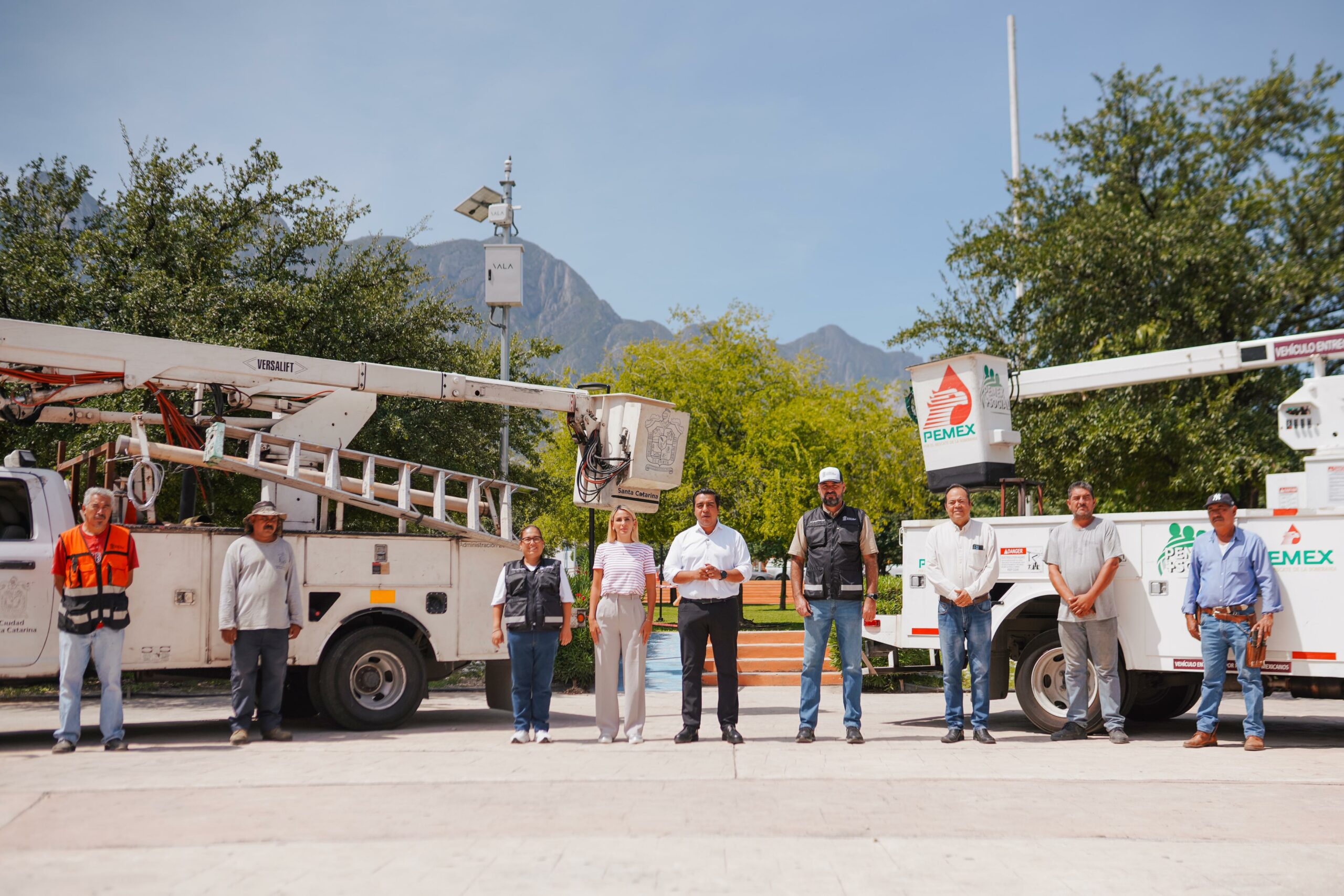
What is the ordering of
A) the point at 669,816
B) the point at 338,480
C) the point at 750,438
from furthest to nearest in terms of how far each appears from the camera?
the point at 750,438
the point at 338,480
the point at 669,816

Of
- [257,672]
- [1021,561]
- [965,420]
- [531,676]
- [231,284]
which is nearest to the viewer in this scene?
[531,676]

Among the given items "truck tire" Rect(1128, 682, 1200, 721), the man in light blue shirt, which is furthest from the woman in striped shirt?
"truck tire" Rect(1128, 682, 1200, 721)

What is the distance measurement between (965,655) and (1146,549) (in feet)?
5.56

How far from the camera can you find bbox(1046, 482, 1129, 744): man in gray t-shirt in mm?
9234

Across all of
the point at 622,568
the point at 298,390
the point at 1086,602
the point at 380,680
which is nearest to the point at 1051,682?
the point at 1086,602

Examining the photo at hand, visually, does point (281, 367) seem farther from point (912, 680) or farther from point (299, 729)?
point (912, 680)

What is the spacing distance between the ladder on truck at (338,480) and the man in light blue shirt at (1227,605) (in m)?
5.63

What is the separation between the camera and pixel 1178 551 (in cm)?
940

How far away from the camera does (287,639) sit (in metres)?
9.52

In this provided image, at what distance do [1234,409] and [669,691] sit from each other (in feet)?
30.5

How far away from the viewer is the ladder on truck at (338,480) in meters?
9.88

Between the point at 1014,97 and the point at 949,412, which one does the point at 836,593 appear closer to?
the point at 949,412

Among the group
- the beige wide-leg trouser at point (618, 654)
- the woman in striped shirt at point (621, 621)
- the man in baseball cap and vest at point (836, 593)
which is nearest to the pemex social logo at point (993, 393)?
the man in baseball cap and vest at point (836, 593)

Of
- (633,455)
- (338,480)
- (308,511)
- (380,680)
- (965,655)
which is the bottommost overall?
(380,680)
